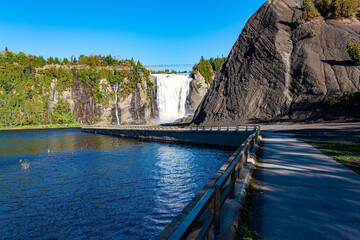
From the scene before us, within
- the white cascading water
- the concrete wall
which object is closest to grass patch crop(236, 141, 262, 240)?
the concrete wall

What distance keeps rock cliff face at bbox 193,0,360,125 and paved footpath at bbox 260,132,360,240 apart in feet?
118

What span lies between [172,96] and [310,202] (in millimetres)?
89766

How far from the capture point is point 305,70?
48469mm

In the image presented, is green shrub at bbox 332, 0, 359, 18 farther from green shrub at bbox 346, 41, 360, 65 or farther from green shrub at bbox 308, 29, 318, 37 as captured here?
green shrub at bbox 346, 41, 360, 65

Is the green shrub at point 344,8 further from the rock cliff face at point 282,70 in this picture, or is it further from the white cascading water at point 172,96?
the white cascading water at point 172,96

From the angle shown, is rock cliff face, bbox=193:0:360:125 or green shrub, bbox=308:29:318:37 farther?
green shrub, bbox=308:29:318:37

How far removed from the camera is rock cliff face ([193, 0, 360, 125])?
149ft

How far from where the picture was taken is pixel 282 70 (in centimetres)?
5131

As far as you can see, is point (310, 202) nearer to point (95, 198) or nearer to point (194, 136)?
point (95, 198)

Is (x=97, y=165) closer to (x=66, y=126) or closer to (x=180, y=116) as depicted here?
(x=180, y=116)

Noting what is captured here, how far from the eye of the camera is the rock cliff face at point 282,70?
45.4m

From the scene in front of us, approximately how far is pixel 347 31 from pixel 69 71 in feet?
364

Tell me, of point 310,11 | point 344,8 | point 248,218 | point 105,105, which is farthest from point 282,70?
point 105,105

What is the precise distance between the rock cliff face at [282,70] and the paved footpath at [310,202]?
1420 inches
